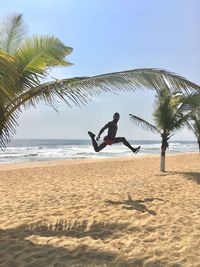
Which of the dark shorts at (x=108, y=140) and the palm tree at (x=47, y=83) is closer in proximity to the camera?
the palm tree at (x=47, y=83)

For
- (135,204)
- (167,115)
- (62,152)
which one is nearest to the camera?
(135,204)

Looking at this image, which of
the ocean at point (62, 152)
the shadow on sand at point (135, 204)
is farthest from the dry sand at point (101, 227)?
the ocean at point (62, 152)

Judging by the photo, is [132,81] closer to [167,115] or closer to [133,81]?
[133,81]

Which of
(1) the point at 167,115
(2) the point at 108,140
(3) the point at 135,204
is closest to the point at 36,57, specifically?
(2) the point at 108,140

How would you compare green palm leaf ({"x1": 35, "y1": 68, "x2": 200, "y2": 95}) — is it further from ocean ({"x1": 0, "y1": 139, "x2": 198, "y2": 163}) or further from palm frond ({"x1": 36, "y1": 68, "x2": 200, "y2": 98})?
ocean ({"x1": 0, "y1": 139, "x2": 198, "y2": 163})

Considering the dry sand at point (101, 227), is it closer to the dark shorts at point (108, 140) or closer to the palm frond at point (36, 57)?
the dark shorts at point (108, 140)

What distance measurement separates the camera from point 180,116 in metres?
15.5

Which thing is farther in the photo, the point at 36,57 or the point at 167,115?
the point at 167,115

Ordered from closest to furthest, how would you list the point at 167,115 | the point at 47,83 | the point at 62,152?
the point at 47,83 → the point at 167,115 → the point at 62,152

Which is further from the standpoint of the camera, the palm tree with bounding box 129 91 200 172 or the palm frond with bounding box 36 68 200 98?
the palm tree with bounding box 129 91 200 172

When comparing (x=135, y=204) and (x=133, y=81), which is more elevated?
(x=133, y=81)

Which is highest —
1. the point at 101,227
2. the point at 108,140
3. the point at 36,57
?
the point at 36,57

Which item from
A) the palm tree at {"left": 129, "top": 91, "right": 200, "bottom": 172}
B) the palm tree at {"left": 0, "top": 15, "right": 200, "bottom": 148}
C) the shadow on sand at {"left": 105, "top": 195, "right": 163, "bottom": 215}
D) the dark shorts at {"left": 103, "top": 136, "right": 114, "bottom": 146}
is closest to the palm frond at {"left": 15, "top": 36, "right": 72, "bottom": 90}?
the palm tree at {"left": 0, "top": 15, "right": 200, "bottom": 148}

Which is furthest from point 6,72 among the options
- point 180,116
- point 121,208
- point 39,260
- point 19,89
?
point 180,116
